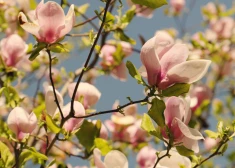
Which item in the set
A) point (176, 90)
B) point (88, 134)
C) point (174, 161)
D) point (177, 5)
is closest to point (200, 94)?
point (88, 134)

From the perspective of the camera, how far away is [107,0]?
0.77 metres

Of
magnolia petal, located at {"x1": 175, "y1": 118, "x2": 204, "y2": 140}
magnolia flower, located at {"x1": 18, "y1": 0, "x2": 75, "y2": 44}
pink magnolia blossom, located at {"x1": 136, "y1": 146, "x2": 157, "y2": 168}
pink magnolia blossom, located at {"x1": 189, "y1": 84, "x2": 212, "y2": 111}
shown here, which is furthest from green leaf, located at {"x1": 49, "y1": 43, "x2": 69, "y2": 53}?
pink magnolia blossom, located at {"x1": 189, "y1": 84, "x2": 212, "y2": 111}

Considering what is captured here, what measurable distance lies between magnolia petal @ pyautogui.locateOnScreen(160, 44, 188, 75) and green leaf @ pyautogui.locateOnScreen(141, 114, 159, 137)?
13 cm

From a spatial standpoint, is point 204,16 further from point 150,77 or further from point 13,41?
point 150,77

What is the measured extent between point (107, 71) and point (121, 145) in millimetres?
284

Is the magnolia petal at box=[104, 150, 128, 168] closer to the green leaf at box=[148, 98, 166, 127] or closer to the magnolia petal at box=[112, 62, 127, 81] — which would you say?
the green leaf at box=[148, 98, 166, 127]

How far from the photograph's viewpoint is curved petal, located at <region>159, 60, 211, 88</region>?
71 centimetres

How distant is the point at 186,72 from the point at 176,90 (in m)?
0.04

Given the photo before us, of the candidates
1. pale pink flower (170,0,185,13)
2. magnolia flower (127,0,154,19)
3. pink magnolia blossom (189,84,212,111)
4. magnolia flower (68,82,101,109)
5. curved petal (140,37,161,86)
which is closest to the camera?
curved petal (140,37,161,86)

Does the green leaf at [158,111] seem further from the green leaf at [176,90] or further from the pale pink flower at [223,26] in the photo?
the pale pink flower at [223,26]

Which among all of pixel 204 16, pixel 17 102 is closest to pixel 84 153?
pixel 17 102

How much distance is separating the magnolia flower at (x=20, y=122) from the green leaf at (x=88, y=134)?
226 millimetres

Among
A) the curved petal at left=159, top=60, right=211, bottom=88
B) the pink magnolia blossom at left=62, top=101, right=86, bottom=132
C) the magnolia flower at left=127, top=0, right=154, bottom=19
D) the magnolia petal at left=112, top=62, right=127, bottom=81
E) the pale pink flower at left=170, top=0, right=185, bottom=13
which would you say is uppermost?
the pale pink flower at left=170, top=0, right=185, bottom=13

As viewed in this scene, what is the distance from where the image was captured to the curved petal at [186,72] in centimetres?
71
